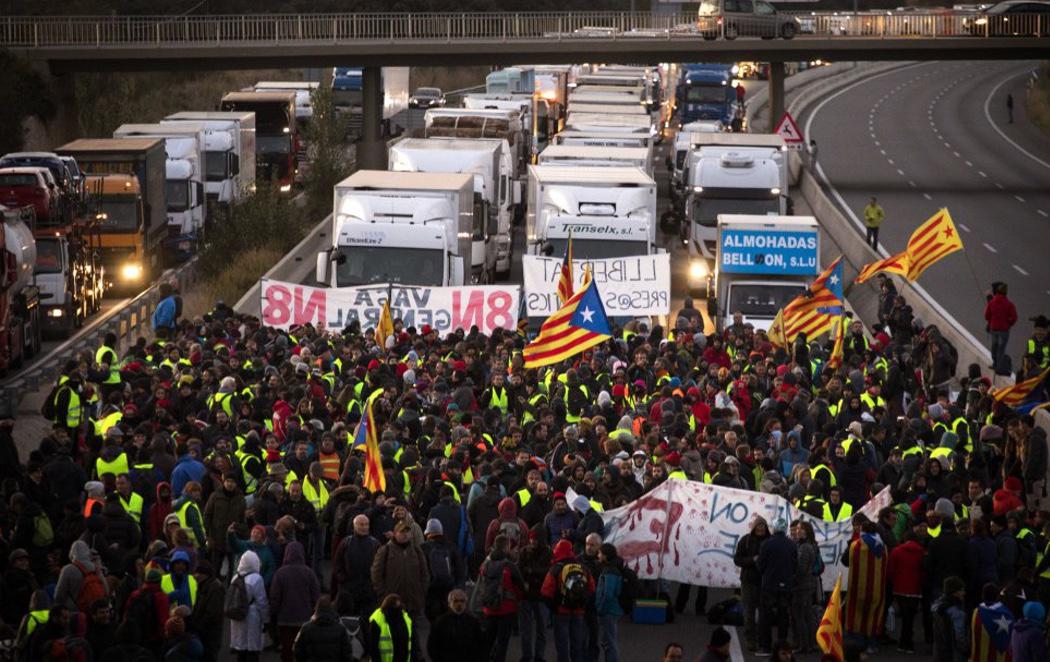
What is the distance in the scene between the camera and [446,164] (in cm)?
4178

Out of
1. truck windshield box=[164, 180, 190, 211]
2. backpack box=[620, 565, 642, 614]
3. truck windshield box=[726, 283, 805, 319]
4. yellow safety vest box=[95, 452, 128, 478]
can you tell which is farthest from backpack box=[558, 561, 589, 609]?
truck windshield box=[164, 180, 190, 211]

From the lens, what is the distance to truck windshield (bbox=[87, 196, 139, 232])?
43.7m

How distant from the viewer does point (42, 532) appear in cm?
1758

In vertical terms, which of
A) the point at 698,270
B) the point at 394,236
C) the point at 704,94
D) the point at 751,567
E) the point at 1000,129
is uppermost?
the point at 704,94

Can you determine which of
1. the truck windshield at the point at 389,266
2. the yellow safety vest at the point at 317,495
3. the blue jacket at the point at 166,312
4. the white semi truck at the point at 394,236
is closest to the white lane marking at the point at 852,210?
the white semi truck at the point at 394,236

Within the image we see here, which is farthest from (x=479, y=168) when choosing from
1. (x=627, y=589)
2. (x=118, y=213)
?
(x=627, y=589)

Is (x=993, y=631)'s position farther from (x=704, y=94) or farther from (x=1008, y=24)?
(x=704, y=94)

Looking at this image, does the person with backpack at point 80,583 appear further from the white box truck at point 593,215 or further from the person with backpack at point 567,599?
the white box truck at point 593,215

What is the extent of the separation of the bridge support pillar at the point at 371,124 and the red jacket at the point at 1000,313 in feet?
130

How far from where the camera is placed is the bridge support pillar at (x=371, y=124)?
225 feet

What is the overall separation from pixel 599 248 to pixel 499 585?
807 inches

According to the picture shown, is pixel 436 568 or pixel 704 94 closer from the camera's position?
pixel 436 568

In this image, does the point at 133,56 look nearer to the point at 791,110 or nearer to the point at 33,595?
the point at 791,110

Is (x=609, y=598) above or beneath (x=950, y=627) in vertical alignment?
above
